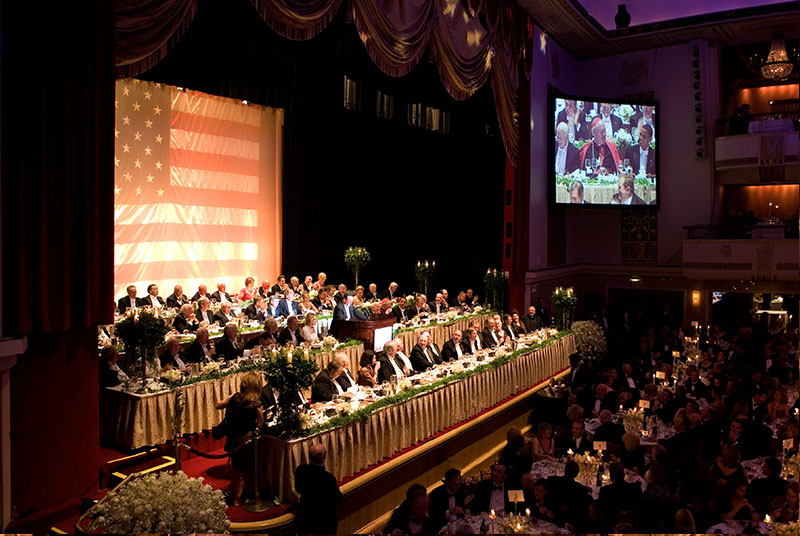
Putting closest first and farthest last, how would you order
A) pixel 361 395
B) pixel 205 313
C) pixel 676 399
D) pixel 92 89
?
pixel 92 89
pixel 361 395
pixel 676 399
pixel 205 313

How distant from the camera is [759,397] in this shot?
8.94 metres

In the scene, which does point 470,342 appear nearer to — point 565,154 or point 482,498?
point 482,498

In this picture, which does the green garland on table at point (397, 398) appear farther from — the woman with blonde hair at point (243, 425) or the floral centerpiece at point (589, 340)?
the floral centerpiece at point (589, 340)

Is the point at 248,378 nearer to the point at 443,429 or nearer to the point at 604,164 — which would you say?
the point at 443,429

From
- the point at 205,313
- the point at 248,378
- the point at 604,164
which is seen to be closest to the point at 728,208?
the point at 604,164

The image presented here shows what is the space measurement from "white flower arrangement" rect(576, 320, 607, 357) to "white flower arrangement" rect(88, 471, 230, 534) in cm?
1040

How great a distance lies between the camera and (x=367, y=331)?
10.9 metres

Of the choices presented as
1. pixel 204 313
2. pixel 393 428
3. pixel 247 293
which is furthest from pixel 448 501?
pixel 247 293

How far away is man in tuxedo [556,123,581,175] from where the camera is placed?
17359 mm

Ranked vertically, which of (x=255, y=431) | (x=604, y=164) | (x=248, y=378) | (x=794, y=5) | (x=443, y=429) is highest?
(x=794, y=5)

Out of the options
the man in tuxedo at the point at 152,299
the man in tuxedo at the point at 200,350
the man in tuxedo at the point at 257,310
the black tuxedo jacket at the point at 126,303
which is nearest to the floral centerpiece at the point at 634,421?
the man in tuxedo at the point at 200,350

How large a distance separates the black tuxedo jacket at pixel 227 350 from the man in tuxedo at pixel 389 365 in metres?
2.14

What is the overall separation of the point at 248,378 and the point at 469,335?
17.5 ft

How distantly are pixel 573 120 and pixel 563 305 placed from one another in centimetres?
662
